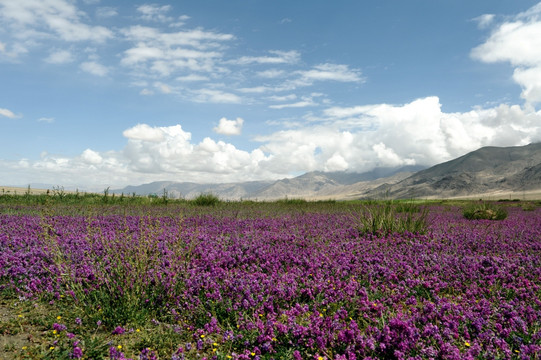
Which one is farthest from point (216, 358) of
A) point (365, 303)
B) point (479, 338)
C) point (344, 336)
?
point (479, 338)

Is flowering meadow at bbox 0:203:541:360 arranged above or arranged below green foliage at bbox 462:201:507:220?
below

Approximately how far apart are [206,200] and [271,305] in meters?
18.2

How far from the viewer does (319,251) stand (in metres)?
7.41

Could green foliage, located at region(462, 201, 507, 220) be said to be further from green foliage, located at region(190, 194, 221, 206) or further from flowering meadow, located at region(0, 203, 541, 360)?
green foliage, located at region(190, 194, 221, 206)

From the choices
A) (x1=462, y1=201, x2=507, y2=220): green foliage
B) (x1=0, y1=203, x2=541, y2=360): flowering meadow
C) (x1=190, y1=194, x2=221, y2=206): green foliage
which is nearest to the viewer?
(x1=0, y1=203, x2=541, y2=360): flowering meadow

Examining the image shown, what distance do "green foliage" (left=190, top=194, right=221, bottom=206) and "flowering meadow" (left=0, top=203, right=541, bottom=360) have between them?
47.1 feet

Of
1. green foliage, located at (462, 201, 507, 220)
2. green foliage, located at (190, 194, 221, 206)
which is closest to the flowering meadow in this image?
green foliage, located at (462, 201, 507, 220)

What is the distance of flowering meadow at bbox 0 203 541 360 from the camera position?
3.61 m

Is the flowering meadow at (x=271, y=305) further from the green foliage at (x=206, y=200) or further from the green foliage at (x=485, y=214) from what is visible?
the green foliage at (x=206, y=200)

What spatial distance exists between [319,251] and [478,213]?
12763mm

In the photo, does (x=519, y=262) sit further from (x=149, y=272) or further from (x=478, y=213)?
(x=478, y=213)

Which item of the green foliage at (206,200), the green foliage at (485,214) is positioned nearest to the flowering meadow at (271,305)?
the green foliage at (485,214)

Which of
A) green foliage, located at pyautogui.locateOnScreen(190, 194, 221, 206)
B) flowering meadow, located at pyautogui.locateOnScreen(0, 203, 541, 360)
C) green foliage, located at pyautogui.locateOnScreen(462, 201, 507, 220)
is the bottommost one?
flowering meadow, located at pyautogui.locateOnScreen(0, 203, 541, 360)

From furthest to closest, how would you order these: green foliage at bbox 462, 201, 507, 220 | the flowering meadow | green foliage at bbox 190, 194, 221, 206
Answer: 1. green foliage at bbox 190, 194, 221, 206
2. green foliage at bbox 462, 201, 507, 220
3. the flowering meadow
